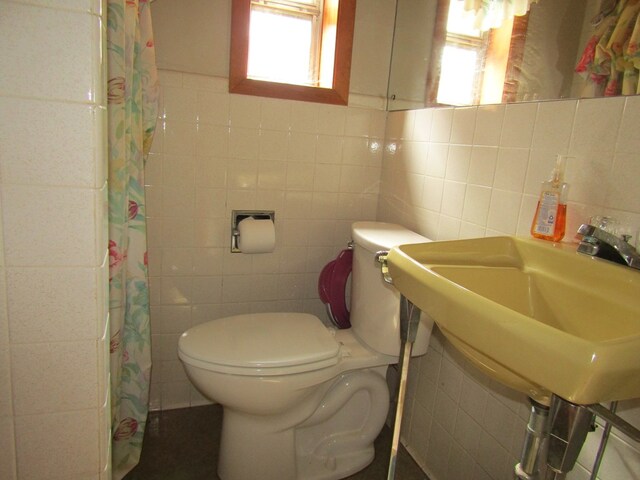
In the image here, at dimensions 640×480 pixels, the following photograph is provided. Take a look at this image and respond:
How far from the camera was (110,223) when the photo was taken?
113 cm

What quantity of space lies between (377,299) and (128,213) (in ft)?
2.68

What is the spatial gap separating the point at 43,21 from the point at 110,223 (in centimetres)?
58

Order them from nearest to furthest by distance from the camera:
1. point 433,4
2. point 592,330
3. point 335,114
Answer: point 592,330 → point 433,4 → point 335,114

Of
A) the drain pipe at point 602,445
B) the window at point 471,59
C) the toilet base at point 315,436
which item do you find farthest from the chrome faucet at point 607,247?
the toilet base at point 315,436

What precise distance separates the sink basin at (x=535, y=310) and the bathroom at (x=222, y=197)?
0.18m

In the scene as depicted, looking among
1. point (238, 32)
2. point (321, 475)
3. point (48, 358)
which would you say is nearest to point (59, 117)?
point (48, 358)

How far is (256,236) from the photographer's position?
1.63 meters

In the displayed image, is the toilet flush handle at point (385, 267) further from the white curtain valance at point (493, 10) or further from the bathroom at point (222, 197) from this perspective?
the white curtain valance at point (493, 10)

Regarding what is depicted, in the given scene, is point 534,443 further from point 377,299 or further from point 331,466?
point 331,466

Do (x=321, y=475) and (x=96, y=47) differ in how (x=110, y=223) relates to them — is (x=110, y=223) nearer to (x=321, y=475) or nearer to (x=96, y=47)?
(x=96, y=47)

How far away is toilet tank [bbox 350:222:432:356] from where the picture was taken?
1.39 m

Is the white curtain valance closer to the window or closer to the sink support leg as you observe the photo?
the window

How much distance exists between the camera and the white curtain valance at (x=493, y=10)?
3.98 feet

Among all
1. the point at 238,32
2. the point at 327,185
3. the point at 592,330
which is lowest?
the point at 592,330
